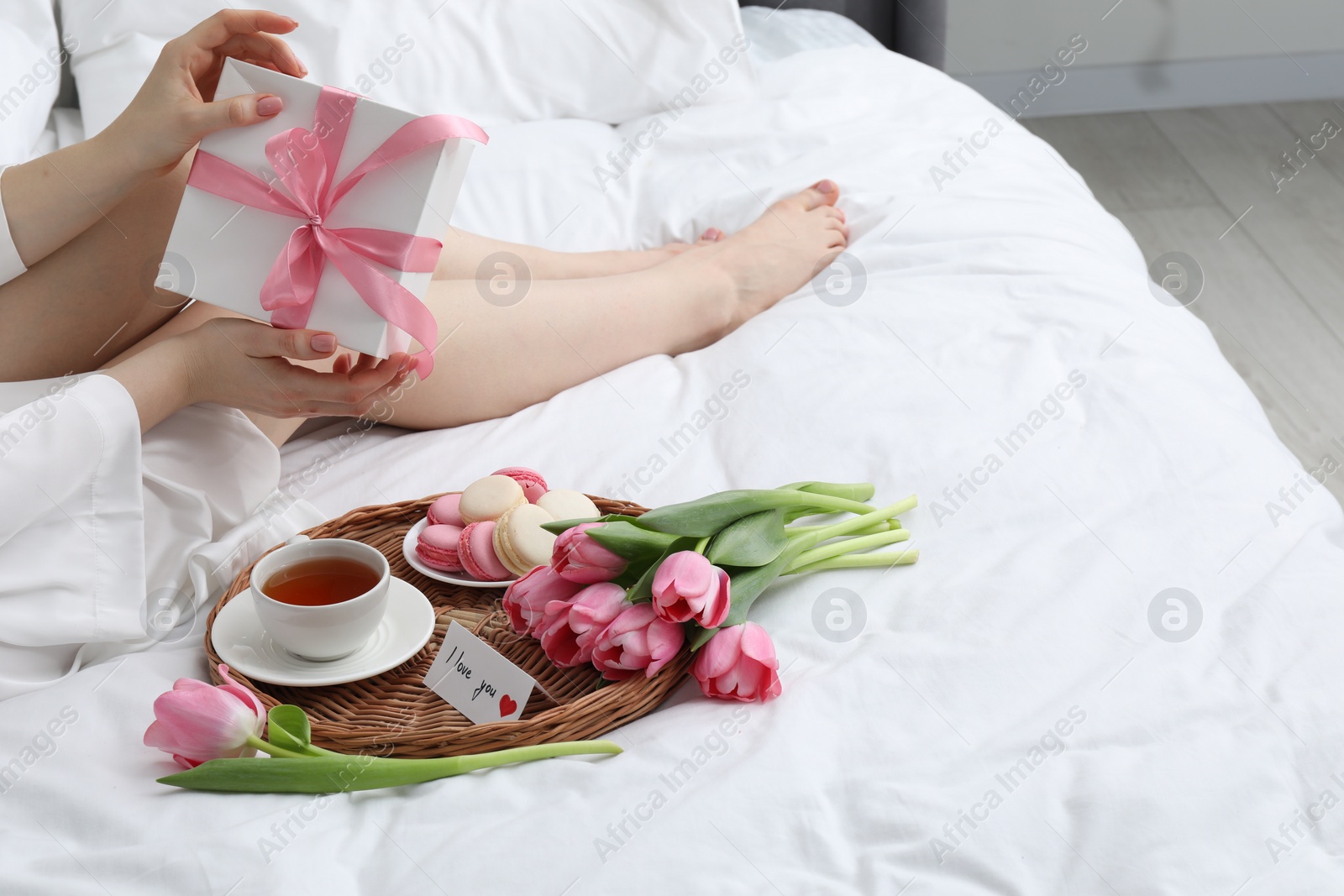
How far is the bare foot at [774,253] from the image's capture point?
1.29 meters

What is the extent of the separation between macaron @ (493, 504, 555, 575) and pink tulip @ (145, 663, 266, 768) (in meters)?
0.21

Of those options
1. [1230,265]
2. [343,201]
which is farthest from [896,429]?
[1230,265]

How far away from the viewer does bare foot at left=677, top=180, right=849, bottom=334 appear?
1.29m

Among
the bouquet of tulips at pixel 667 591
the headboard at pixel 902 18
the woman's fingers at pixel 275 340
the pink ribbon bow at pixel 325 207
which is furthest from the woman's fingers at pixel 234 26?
the headboard at pixel 902 18

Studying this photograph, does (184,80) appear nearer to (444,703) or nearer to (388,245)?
(388,245)

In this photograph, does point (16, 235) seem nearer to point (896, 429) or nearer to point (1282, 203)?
point (896, 429)

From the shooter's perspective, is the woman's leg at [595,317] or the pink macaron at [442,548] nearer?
the pink macaron at [442,548]

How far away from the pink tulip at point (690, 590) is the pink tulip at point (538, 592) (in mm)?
→ 72

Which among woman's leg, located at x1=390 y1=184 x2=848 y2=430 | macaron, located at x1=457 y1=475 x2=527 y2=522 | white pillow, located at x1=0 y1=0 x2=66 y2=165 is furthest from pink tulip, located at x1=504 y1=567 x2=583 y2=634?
white pillow, located at x1=0 y1=0 x2=66 y2=165

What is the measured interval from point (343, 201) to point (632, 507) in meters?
0.32

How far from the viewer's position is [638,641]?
2.26 ft

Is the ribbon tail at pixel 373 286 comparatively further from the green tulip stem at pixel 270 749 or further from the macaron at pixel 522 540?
the green tulip stem at pixel 270 749

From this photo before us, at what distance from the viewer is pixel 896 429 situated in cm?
98

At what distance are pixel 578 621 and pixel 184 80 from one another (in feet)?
1.71
